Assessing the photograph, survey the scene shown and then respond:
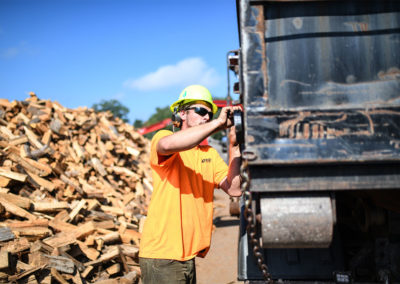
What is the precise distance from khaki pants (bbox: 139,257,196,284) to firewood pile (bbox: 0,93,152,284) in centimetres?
248

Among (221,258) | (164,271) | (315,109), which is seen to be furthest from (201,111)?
(221,258)

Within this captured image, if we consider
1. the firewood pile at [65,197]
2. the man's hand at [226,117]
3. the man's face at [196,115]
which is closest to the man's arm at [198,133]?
the man's hand at [226,117]

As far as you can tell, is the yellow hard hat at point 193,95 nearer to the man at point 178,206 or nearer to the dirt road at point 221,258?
the man at point 178,206

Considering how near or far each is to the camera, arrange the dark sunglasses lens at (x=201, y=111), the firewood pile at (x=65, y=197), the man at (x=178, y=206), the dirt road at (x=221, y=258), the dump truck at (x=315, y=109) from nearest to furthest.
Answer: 1. the dump truck at (x=315, y=109)
2. the man at (x=178, y=206)
3. the dark sunglasses lens at (x=201, y=111)
4. the firewood pile at (x=65, y=197)
5. the dirt road at (x=221, y=258)

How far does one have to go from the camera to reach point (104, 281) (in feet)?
17.3

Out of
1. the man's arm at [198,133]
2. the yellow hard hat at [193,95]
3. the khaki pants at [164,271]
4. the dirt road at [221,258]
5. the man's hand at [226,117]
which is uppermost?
the yellow hard hat at [193,95]

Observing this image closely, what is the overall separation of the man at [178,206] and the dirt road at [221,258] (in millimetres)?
3474

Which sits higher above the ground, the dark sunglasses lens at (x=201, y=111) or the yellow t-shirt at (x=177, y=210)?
the dark sunglasses lens at (x=201, y=111)

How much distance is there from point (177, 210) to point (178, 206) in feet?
0.11

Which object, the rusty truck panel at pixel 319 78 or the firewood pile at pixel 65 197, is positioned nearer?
the rusty truck panel at pixel 319 78

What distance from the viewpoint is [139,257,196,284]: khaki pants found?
2760 millimetres

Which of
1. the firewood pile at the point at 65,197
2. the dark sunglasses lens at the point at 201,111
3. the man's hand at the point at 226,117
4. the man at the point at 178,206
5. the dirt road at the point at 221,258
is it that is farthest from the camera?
the dirt road at the point at 221,258

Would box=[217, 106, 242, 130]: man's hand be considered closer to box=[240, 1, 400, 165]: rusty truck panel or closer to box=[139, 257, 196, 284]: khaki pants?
box=[240, 1, 400, 165]: rusty truck panel

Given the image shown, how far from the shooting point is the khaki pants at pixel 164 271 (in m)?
2.76
